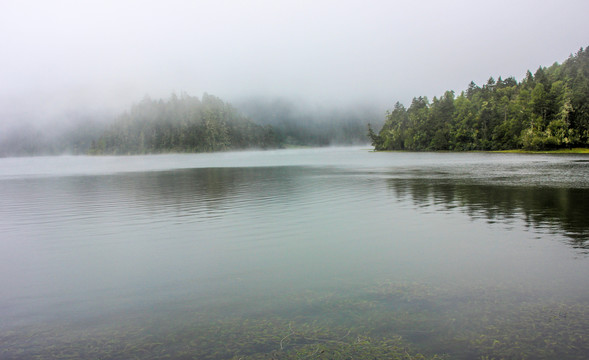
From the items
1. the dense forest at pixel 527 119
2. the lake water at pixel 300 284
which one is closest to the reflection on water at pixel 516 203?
the lake water at pixel 300 284

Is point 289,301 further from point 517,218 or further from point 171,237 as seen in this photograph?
point 517,218

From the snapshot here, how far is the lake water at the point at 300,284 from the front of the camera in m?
9.20

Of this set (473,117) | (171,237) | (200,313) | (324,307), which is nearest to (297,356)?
(324,307)

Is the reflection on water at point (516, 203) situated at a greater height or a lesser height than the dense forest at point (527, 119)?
lesser

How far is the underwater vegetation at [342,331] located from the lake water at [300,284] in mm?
46

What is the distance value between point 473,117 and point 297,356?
19202cm

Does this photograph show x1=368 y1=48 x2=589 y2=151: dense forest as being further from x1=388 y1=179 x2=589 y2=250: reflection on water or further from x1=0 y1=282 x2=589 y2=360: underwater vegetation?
x1=0 y1=282 x2=589 y2=360: underwater vegetation

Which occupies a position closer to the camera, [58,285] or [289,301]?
[289,301]

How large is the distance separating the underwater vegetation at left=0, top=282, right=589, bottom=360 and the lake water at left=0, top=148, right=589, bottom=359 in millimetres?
46

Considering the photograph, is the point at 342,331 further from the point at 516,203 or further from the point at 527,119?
the point at 527,119

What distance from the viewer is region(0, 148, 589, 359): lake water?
920cm

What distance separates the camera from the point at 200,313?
11.0m

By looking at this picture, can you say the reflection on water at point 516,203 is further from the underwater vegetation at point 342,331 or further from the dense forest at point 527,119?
the dense forest at point 527,119

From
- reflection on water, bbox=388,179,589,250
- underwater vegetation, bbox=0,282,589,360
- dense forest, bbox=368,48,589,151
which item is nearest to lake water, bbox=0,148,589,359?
underwater vegetation, bbox=0,282,589,360
